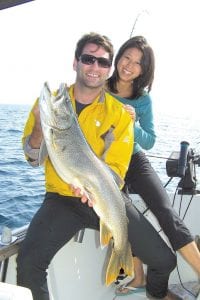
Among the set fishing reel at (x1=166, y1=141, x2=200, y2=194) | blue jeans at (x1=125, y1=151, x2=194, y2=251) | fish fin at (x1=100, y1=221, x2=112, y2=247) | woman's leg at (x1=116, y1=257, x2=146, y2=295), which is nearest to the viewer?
fish fin at (x1=100, y1=221, x2=112, y2=247)

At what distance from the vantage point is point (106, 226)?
11.9 ft

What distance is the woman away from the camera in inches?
161

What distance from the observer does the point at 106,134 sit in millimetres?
3939

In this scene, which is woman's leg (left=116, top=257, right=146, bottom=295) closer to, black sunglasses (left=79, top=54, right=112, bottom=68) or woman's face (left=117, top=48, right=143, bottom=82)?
woman's face (left=117, top=48, right=143, bottom=82)

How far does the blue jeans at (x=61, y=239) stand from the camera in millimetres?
3453

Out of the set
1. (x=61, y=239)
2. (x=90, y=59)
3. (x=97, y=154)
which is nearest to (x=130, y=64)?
(x=90, y=59)

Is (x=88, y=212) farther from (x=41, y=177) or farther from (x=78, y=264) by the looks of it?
(x=41, y=177)

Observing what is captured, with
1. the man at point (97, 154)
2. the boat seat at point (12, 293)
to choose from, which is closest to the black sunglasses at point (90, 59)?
the man at point (97, 154)

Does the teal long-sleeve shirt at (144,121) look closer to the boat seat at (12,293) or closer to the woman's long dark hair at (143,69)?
the woman's long dark hair at (143,69)

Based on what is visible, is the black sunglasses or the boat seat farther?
the black sunglasses

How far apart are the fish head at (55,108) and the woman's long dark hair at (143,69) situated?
1.48 metres

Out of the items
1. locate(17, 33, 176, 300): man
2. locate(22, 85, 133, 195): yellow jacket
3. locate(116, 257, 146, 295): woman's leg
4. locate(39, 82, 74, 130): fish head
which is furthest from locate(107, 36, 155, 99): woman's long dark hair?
locate(116, 257, 146, 295): woman's leg

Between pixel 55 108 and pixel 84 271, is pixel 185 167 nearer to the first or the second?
pixel 84 271

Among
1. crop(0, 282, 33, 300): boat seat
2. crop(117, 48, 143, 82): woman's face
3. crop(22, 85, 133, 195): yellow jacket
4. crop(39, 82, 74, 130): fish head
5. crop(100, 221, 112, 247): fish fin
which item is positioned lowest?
crop(100, 221, 112, 247): fish fin
